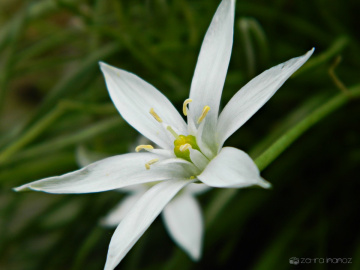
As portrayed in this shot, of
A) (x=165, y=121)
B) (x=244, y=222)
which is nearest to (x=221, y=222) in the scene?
(x=244, y=222)

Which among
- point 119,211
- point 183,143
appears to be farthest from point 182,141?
point 119,211

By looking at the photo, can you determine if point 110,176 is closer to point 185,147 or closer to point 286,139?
point 185,147

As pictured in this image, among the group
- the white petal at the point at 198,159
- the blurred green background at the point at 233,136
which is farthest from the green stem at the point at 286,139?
the white petal at the point at 198,159

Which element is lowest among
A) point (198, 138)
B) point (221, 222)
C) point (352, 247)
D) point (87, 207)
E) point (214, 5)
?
point (352, 247)

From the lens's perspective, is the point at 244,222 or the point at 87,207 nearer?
the point at 244,222

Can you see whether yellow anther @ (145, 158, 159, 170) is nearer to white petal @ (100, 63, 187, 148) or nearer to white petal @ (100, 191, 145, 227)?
white petal @ (100, 63, 187, 148)

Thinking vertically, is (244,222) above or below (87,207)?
below

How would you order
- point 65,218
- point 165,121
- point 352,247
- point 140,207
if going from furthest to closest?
1. point 65,218
2. point 352,247
3. point 165,121
4. point 140,207

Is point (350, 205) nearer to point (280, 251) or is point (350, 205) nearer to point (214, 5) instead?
point (280, 251)

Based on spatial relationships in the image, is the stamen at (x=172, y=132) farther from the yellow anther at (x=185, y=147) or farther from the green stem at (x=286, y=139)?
the green stem at (x=286, y=139)
